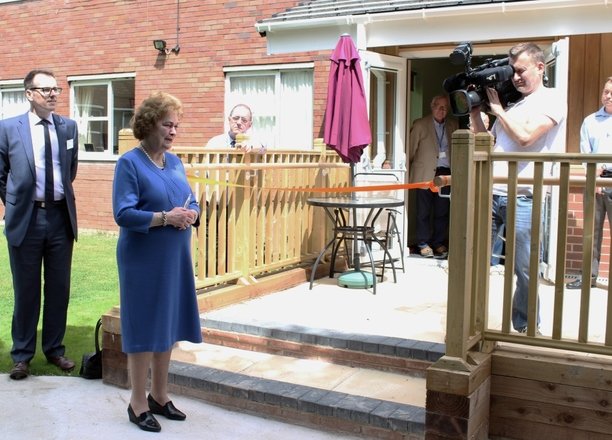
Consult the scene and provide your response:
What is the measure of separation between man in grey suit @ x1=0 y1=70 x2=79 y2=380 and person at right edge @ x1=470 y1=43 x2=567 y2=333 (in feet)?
9.30

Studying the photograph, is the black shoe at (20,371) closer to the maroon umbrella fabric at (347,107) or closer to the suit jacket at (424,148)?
the maroon umbrella fabric at (347,107)

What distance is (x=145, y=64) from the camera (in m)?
11.0

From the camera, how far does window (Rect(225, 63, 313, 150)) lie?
958 centimetres

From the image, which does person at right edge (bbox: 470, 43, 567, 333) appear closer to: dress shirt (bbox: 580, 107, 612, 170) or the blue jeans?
the blue jeans

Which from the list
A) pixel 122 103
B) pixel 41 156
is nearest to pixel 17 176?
pixel 41 156

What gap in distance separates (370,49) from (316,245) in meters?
2.26

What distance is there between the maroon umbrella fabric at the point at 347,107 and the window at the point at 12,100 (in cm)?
771

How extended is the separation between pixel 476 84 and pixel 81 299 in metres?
4.38

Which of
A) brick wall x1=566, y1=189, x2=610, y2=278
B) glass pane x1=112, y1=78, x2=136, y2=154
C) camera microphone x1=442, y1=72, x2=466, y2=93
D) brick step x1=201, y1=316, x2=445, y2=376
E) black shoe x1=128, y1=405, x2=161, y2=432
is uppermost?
glass pane x1=112, y1=78, x2=136, y2=154

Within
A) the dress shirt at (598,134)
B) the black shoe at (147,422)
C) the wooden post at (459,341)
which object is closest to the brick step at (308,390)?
the wooden post at (459,341)

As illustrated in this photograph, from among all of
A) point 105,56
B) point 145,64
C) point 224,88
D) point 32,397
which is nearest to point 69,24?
point 105,56

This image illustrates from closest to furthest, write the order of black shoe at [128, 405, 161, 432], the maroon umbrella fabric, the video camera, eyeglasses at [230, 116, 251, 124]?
black shoe at [128, 405, 161, 432] < the video camera < eyeglasses at [230, 116, 251, 124] < the maroon umbrella fabric

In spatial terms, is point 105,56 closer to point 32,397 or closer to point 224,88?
point 224,88

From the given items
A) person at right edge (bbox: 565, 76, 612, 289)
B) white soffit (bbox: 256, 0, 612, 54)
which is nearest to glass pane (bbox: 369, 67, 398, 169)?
white soffit (bbox: 256, 0, 612, 54)
